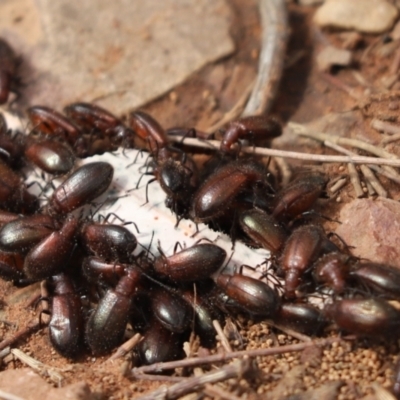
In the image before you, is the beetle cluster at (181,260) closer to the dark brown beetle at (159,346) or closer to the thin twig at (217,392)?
the dark brown beetle at (159,346)

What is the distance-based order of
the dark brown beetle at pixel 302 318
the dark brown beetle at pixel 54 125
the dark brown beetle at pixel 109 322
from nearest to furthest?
the dark brown beetle at pixel 302 318, the dark brown beetle at pixel 109 322, the dark brown beetle at pixel 54 125

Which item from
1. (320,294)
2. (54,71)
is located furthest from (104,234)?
(54,71)

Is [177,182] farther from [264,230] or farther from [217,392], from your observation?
[217,392]

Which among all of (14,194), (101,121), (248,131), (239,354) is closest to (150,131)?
(101,121)

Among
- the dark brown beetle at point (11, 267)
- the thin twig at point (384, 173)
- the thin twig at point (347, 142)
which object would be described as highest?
the thin twig at point (347, 142)

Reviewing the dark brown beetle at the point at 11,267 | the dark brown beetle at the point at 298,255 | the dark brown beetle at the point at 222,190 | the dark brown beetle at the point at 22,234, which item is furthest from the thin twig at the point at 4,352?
the dark brown beetle at the point at 298,255
